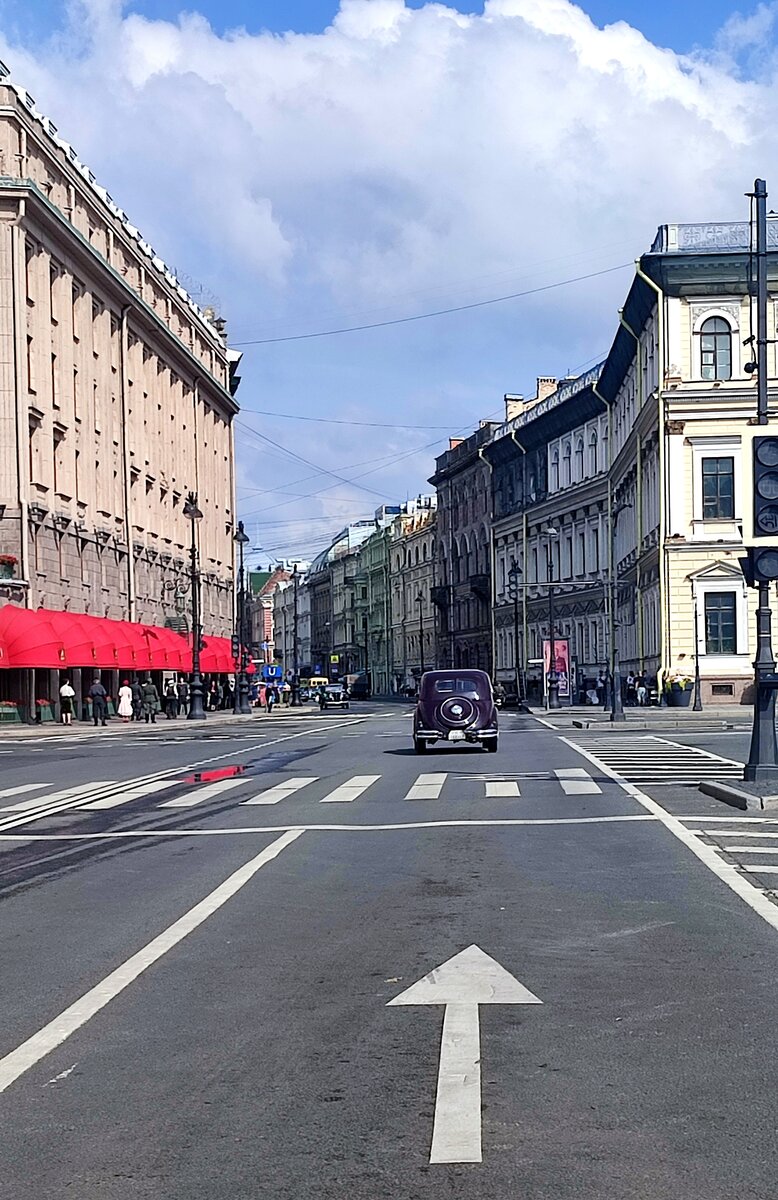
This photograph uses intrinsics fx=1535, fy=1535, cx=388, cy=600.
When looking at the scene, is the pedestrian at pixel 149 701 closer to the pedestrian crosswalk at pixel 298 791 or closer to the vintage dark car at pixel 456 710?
the vintage dark car at pixel 456 710

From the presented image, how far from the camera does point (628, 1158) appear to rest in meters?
5.36

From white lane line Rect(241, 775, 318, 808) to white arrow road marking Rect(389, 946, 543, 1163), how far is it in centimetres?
1145

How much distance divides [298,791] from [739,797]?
698 centimetres

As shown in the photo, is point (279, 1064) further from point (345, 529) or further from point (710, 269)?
point (345, 529)

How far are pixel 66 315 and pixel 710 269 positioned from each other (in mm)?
25574

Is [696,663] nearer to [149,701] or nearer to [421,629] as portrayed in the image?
[149,701]

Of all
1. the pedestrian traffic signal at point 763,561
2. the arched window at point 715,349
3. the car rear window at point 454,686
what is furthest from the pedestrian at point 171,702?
the pedestrian traffic signal at point 763,561

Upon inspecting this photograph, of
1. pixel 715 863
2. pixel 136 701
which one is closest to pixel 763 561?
pixel 715 863

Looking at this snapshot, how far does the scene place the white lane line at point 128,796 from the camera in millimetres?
20719

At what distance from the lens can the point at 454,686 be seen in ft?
104

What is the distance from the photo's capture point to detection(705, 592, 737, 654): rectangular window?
2457 inches

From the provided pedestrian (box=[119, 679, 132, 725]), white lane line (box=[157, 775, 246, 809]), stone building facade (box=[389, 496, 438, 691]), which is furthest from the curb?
stone building facade (box=[389, 496, 438, 691])

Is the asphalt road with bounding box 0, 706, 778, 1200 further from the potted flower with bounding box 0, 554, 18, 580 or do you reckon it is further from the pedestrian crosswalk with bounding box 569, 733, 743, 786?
the potted flower with bounding box 0, 554, 18, 580

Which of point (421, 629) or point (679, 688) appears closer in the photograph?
point (679, 688)
